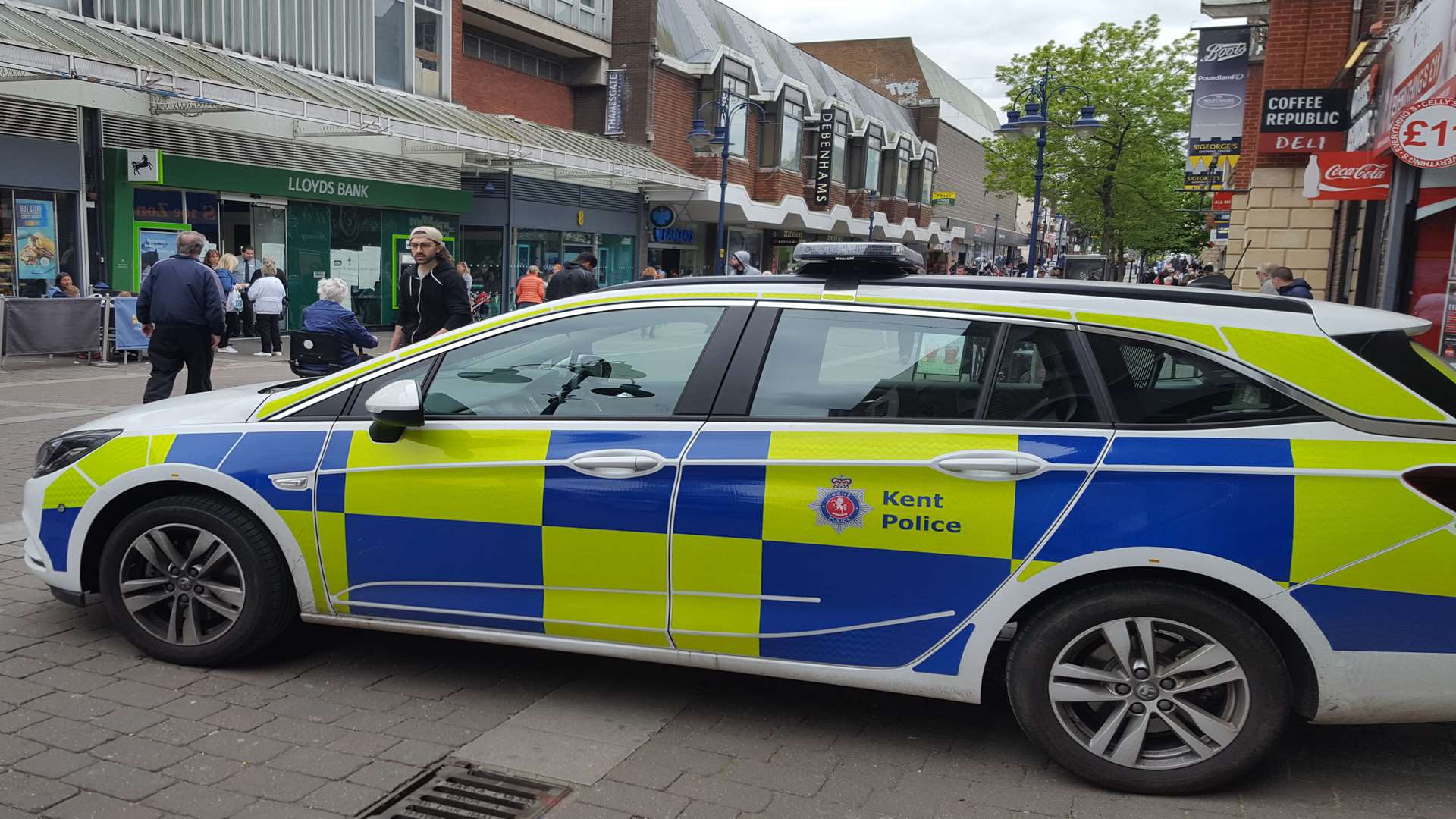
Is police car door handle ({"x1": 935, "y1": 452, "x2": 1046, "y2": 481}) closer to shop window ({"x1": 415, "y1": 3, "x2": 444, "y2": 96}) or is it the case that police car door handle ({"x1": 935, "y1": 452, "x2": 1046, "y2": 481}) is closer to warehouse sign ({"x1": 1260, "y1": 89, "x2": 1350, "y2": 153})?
warehouse sign ({"x1": 1260, "y1": 89, "x2": 1350, "y2": 153})

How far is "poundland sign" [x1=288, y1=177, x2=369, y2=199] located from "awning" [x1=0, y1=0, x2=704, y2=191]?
103 cm

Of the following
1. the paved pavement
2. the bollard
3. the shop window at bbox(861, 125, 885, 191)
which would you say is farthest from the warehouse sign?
the shop window at bbox(861, 125, 885, 191)

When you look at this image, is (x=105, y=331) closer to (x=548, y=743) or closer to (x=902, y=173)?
(x=548, y=743)

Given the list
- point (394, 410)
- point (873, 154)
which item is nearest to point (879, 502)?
point (394, 410)

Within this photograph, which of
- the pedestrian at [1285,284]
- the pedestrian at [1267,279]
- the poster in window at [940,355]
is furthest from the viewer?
the pedestrian at [1267,279]

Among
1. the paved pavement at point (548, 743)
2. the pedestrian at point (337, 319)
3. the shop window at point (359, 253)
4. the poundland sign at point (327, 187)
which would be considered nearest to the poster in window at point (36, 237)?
the poundland sign at point (327, 187)

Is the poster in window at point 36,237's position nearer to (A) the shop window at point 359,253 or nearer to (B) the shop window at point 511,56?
(A) the shop window at point 359,253

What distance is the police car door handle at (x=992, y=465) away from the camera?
303cm

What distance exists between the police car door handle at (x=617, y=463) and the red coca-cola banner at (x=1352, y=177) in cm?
1052

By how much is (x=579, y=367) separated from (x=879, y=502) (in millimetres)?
1145

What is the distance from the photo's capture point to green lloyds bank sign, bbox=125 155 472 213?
17.5 metres

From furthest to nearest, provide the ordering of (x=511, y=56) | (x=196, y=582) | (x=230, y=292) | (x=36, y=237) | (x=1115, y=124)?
(x=1115, y=124) → (x=511, y=56) → (x=230, y=292) → (x=36, y=237) → (x=196, y=582)

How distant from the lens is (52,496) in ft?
12.8

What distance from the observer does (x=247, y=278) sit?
18.0 meters
